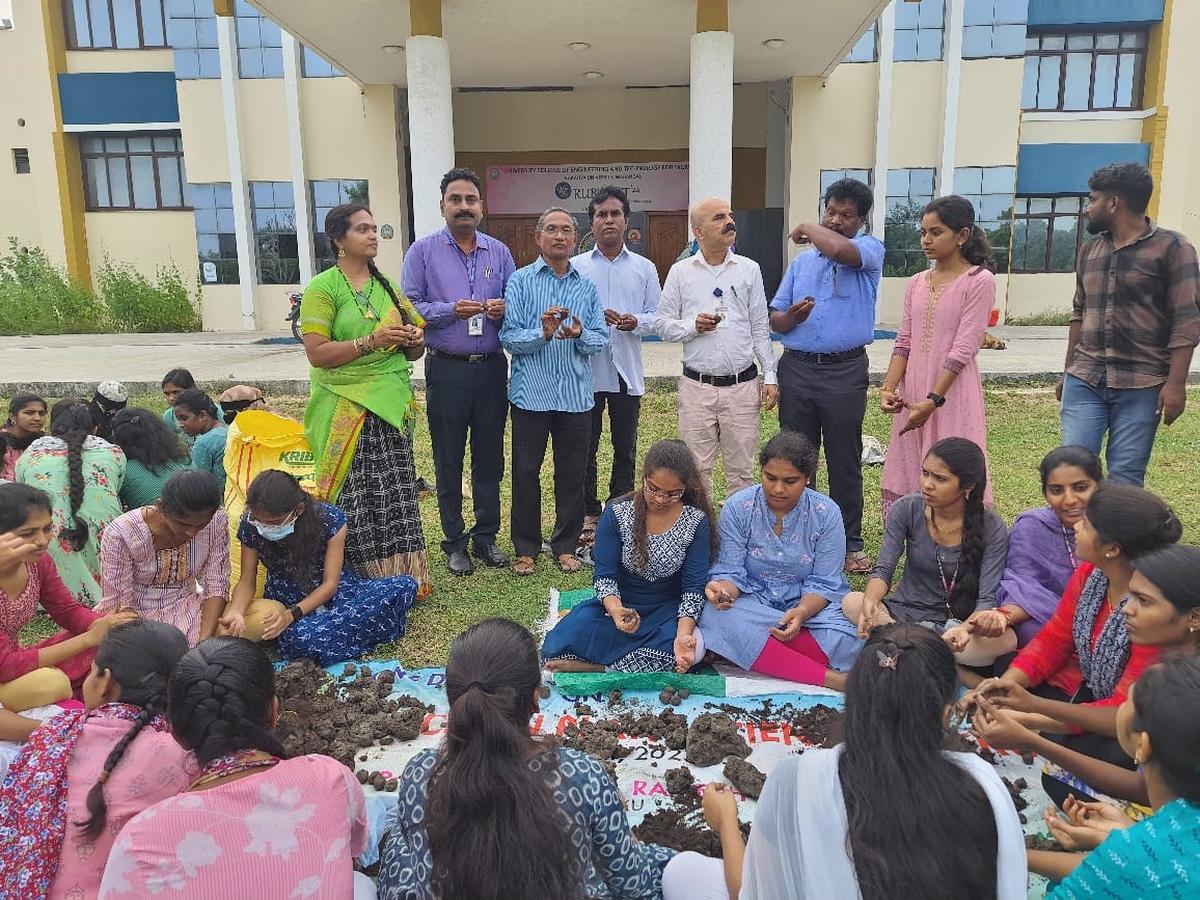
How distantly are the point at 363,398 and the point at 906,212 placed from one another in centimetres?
1366

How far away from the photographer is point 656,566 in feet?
12.2

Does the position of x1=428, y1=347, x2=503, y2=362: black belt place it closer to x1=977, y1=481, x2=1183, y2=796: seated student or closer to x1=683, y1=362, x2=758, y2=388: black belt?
x1=683, y1=362, x2=758, y2=388: black belt

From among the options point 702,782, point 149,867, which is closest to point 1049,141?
point 702,782

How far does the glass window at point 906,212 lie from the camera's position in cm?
1548

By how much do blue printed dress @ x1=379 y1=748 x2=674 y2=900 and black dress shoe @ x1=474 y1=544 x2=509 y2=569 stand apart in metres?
2.87

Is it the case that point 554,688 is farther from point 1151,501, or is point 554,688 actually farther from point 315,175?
point 315,175

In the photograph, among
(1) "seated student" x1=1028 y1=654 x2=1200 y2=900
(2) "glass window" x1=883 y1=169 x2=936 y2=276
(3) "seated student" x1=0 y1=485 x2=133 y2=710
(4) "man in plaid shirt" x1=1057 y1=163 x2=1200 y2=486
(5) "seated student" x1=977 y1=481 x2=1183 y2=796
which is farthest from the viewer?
(2) "glass window" x1=883 y1=169 x2=936 y2=276

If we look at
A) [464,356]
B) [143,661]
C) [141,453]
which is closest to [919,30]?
[464,356]

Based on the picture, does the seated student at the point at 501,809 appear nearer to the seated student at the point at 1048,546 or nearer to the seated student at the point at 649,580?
the seated student at the point at 649,580

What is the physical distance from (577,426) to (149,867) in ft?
10.7

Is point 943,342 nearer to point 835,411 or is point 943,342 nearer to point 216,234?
point 835,411

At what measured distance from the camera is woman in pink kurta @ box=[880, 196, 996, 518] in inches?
161

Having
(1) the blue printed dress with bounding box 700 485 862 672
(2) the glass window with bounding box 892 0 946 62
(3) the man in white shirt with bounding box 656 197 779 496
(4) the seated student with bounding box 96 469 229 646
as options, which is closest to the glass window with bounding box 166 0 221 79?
(2) the glass window with bounding box 892 0 946 62

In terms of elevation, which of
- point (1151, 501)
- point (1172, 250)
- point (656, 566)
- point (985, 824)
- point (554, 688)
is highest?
point (1172, 250)
